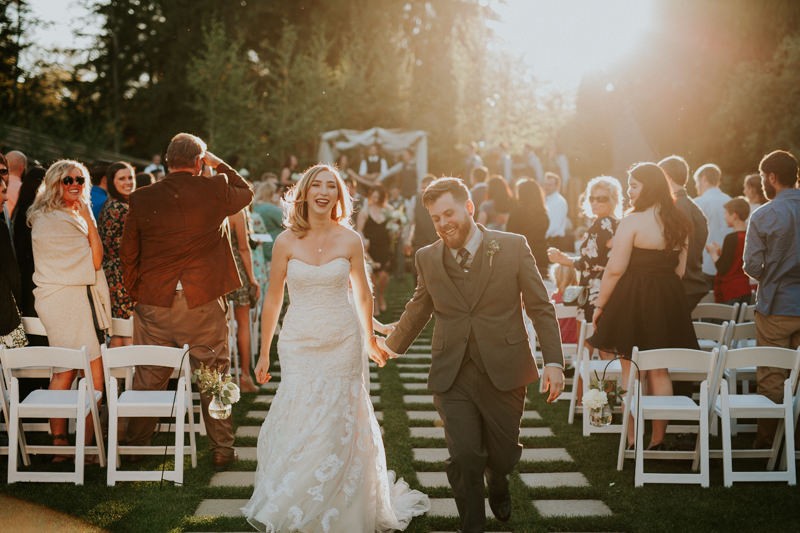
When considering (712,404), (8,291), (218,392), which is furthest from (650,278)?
(8,291)

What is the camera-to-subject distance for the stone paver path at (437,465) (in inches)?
220

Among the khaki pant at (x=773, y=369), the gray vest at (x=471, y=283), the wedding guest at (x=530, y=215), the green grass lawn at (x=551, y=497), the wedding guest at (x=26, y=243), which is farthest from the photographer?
the wedding guest at (x=530, y=215)

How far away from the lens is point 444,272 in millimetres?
4816

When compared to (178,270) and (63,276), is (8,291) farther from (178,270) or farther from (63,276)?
(178,270)

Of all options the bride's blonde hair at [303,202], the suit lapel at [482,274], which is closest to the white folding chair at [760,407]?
the suit lapel at [482,274]

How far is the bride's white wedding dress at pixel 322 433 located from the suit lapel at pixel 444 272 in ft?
2.24

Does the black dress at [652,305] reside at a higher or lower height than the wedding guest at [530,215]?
lower

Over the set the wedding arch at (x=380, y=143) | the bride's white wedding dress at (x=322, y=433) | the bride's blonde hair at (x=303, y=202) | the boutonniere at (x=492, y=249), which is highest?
the wedding arch at (x=380, y=143)

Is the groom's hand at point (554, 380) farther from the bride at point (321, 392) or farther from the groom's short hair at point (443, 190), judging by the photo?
the bride at point (321, 392)

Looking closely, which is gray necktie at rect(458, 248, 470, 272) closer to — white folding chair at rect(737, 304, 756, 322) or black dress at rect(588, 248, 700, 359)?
black dress at rect(588, 248, 700, 359)

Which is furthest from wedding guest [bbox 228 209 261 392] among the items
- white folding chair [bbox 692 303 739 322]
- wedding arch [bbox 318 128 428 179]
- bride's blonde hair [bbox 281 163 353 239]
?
wedding arch [bbox 318 128 428 179]

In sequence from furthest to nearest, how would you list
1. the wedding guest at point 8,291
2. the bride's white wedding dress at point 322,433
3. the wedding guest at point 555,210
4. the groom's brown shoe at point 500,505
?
the wedding guest at point 555,210, the wedding guest at point 8,291, the groom's brown shoe at point 500,505, the bride's white wedding dress at point 322,433

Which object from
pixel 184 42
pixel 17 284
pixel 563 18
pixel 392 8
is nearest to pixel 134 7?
pixel 184 42

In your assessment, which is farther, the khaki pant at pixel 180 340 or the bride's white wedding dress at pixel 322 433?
the khaki pant at pixel 180 340
